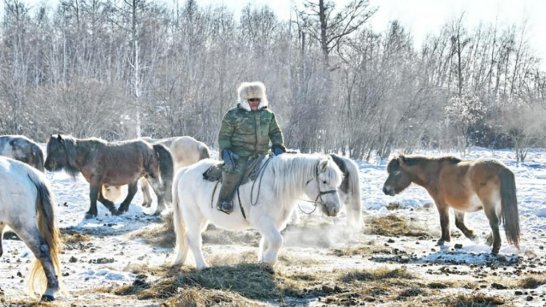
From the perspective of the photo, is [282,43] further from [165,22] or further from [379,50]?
[165,22]

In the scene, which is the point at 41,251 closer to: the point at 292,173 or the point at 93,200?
the point at 292,173

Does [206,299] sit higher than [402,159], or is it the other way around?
[402,159]

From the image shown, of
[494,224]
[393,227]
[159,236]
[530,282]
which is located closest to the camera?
[530,282]

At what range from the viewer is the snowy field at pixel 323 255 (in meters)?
6.44

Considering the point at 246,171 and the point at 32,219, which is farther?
the point at 246,171

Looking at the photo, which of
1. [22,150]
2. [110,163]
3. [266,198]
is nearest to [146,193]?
[110,163]

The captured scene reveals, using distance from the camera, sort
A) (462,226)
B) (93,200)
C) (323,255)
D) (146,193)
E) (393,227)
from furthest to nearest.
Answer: (146,193) < (93,200) < (393,227) < (462,226) < (323,255)

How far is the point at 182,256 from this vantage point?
8.12m

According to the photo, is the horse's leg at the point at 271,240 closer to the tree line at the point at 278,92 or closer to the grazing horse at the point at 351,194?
the grazing horse at the point at 351,194

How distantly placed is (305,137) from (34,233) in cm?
2104

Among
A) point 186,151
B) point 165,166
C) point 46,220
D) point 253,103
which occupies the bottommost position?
point 46,220

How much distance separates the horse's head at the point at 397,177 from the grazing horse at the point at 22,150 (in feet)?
23.6

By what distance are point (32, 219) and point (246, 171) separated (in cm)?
244

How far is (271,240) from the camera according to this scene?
7340 mm
